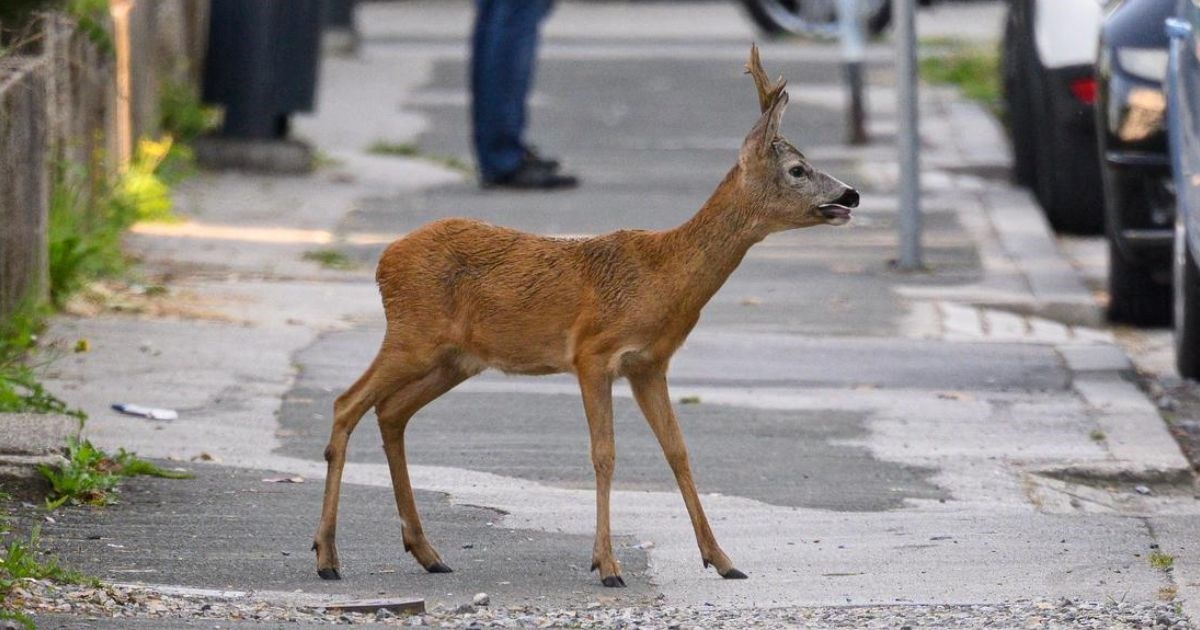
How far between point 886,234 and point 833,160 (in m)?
2.19

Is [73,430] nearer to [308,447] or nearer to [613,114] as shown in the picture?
[308,447]

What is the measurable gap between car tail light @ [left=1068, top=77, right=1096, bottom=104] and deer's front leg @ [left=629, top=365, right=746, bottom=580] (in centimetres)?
576

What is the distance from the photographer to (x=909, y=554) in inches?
226

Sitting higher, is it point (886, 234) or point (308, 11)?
point (308, 11)

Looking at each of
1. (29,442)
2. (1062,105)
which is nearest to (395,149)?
(1062,105)

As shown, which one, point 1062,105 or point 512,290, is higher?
point 512,290

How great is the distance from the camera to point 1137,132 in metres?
8.63

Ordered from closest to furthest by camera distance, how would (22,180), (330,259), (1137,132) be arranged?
(22,180) → (1137,132) → (330,259)

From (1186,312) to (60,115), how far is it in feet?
15.3

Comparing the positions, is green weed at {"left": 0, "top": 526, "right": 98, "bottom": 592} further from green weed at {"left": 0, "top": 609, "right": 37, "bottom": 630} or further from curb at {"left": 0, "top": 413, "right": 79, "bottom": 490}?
curb at {"left": 0, "top": 413, "right": 79, "bottom": 490}

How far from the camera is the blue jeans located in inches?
476

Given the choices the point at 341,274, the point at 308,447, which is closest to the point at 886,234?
the point at 341,274

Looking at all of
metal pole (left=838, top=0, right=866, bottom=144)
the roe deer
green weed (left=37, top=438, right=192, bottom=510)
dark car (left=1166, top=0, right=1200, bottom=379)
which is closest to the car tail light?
dark car (left=1166, top=0, right=1200, bottom=379)

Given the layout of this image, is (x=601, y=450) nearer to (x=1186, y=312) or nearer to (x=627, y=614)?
(x=627, y=614)
